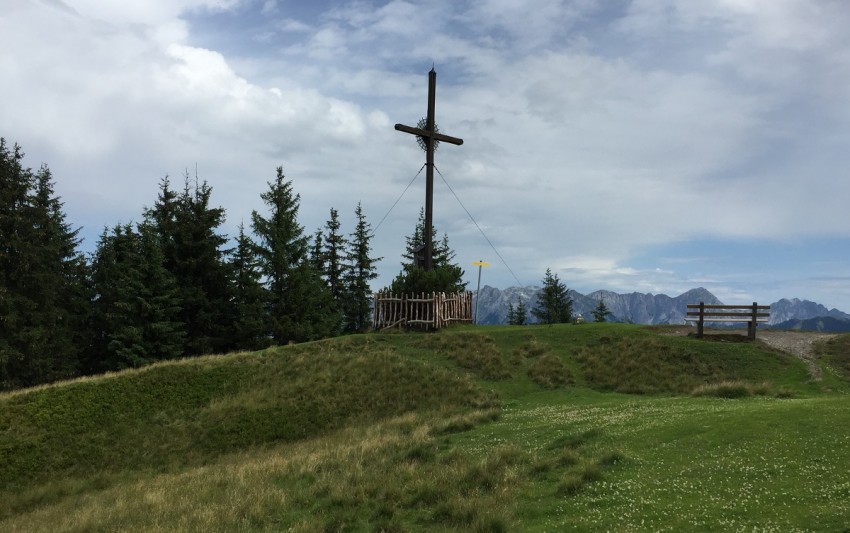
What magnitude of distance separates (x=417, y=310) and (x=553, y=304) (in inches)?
1840

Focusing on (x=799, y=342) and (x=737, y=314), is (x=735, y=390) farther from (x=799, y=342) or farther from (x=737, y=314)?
(x=799, y=342)

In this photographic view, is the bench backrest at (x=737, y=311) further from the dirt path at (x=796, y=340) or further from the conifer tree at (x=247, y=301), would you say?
the conifer tree at (x=247, y=301)

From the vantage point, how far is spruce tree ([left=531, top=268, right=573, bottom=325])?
78500 mm

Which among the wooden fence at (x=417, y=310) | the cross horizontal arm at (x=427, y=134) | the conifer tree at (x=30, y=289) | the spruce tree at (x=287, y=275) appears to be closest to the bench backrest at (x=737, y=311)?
the wooden fence at (x=417, y=310)

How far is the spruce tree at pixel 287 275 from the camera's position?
48.8 metres

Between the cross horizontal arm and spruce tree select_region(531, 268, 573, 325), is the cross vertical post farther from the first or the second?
spruce tree select_region(531, 268, 573, 325)

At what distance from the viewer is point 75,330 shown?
46000 mm

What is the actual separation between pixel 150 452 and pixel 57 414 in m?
6.51

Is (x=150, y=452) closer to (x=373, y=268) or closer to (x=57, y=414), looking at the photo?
(x=57, y=414)

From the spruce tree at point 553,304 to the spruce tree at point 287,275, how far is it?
3790 cm

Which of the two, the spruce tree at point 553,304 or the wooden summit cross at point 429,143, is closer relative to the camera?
the wooden summit cross at point 429,143

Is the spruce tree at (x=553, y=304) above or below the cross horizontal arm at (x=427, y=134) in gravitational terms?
below

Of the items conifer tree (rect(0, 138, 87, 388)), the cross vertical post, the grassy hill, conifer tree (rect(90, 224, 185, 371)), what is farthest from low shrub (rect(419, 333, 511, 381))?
conifer tree (rect(0, 138, 87, 388))

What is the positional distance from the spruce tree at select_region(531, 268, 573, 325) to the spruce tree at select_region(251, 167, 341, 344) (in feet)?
124
